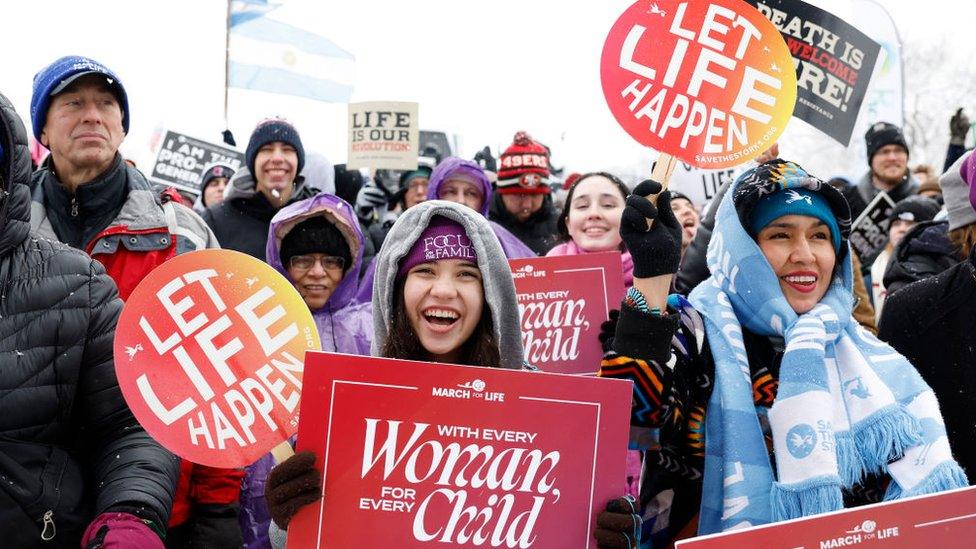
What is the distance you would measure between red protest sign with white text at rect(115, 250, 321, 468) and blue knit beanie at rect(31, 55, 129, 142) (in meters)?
1.64

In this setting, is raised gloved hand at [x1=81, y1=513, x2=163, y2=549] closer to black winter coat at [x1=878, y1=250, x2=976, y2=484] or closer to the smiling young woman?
black winter coat at [x1=878, y1=250, x2=976, y2=484]

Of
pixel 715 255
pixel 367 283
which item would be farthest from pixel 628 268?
pixel 715 255

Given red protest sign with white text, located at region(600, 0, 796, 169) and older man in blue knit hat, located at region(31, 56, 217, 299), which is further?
older man in blue knit hat, located at region(31, 56, 217, 299)

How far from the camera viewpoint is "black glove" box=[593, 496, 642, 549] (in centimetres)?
214

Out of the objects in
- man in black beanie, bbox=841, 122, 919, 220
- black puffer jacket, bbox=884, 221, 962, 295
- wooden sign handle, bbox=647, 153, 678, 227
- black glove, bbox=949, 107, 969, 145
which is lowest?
black puffer jacket, bbox=884, 221, 962, 295

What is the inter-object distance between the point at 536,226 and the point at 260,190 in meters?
1.93

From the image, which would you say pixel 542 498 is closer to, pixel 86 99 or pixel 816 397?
pixel 816 397

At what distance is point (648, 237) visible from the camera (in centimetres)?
258

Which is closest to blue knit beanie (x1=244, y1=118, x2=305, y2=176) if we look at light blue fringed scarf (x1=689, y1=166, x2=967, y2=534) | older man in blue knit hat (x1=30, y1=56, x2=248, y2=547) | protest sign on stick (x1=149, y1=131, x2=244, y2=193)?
older man in blue knit hat (x1=30, y1=56, x2=248, y2=547)

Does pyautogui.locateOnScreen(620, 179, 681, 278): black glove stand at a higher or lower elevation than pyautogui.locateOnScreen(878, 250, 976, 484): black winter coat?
higher

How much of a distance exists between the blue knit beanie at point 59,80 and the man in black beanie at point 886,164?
528cm

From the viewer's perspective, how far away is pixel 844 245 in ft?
9.32

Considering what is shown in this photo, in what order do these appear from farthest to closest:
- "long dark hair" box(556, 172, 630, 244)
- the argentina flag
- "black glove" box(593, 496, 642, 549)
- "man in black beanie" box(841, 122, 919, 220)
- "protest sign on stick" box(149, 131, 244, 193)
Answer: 1. the argentina flag
2. "protest sign on stick" box(149, 131, 244, 193)
3. "man in black beanie" box(841, 122, 919, 220)
4. "long dark hair" box(556, 172, 630, 244)
5. "black glove" box(593, 496, 642, 549)

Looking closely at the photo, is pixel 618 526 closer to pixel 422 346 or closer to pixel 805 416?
pixel 805 416
